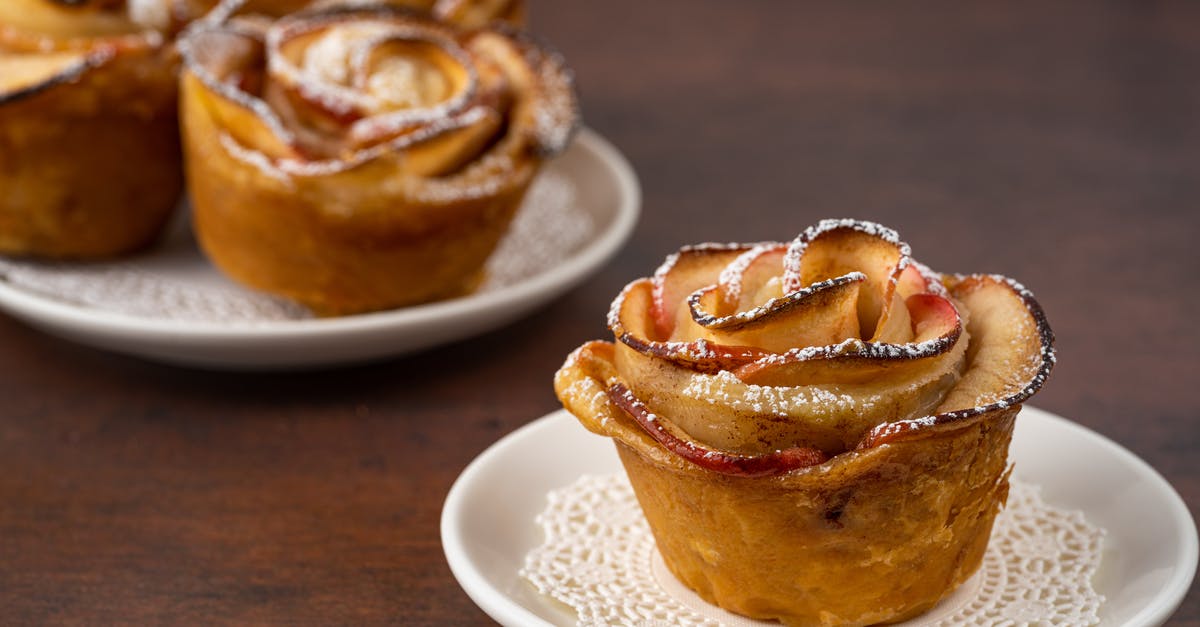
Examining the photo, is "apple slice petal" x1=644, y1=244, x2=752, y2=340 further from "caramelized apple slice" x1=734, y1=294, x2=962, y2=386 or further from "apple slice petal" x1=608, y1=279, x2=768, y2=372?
"caramelized apple slice" x1=734, y1=294, x2=962, y2=386

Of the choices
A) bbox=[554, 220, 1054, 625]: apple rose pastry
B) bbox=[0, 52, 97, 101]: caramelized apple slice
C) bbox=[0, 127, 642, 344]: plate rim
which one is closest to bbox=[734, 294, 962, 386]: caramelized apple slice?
bbox=[554, 220, 1054, 625]: apple rose pastry

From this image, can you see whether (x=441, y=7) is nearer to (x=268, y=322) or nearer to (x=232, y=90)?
(x=232, y=90)

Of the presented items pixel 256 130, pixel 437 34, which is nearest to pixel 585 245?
pixel 437 34

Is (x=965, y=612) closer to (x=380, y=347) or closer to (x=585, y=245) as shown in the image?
(x=380, y=347)

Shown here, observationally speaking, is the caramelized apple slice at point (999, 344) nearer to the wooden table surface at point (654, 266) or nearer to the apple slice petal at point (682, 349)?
the apple slice petal at point (682, 349)

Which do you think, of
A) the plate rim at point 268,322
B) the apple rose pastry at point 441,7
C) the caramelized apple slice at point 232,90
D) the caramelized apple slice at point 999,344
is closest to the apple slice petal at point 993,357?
the caramelized apple slice at point 999,344
